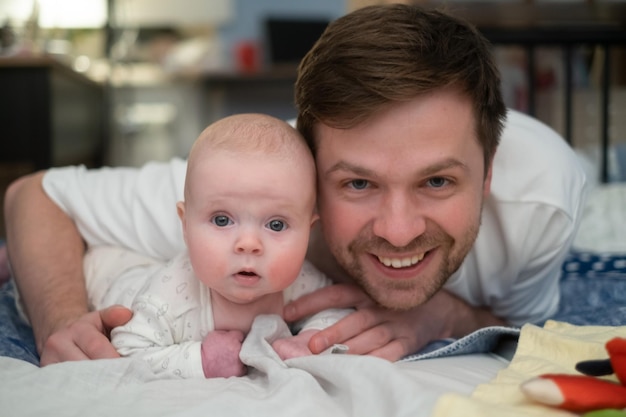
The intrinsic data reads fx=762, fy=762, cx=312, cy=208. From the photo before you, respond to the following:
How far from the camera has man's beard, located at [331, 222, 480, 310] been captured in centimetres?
118

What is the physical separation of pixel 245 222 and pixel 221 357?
0.63ft

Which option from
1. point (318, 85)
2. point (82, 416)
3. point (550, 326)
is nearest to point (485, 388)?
point (550, 326)

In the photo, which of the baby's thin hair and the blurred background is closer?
the baby's thin hair

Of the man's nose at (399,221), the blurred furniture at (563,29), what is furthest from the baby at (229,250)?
the blurred furniture at (563,29)

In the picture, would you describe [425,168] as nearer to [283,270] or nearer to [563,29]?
[283,270]

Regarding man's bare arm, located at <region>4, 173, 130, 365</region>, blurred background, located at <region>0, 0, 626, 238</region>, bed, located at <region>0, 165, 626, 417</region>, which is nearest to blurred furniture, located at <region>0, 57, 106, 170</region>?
blurred background, located at <region>0, 0, 626, 238</region>

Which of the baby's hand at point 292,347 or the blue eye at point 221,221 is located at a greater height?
the blue eye at point 221,221

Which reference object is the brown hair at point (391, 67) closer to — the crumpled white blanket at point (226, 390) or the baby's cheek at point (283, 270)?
the baby's cheek at point (283, 270)

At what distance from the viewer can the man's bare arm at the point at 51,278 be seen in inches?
44.1

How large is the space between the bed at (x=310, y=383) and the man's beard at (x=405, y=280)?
118mm

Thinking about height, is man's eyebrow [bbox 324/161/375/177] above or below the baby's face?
above

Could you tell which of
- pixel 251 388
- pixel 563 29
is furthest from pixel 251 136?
pixel 563 29

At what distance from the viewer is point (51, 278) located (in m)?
1.34

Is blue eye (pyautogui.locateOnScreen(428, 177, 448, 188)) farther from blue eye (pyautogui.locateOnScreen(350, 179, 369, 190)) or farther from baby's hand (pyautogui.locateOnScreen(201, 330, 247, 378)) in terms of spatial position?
baby's hand (pyautogui.locateOnScreen(201, 330, 247, 378))
